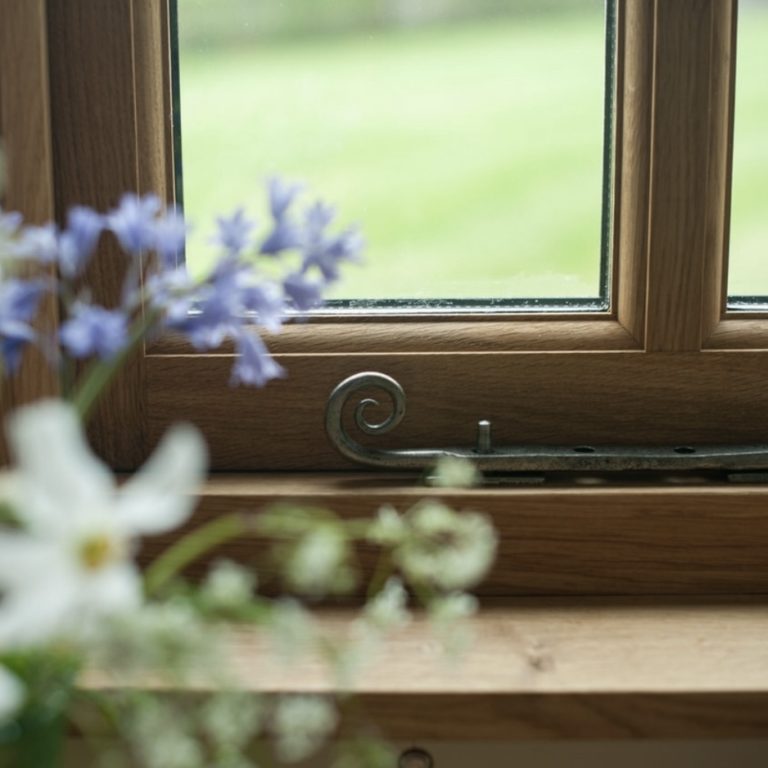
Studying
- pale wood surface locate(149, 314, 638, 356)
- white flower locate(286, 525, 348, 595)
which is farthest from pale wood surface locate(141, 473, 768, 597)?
white flower locate(286, 525, 348, 595)

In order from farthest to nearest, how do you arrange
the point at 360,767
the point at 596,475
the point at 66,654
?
the point at 596,475
the point at 360,767
the point at 66,654

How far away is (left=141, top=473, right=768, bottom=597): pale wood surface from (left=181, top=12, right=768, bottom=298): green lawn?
20cm

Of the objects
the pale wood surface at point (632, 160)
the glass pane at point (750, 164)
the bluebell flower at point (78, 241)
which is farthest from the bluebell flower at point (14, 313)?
the glass pane at point (750, 164)

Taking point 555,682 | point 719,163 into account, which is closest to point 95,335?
point 555,682

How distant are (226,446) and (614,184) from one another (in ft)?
1.25

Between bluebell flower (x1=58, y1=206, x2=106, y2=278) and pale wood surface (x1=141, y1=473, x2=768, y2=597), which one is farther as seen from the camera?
pale wood surface (x1=141, y1=473, x2=768, y2=597)

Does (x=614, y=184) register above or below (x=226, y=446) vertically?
above

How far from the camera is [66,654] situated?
477mm

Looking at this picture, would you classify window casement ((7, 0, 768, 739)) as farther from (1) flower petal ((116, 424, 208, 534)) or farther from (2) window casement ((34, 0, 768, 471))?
(1) flower petal ((116, 424, 208, 534))

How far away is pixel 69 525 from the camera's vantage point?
0.38 metres

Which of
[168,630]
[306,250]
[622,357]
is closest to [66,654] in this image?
[168,630]

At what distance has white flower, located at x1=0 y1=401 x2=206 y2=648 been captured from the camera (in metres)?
0.36

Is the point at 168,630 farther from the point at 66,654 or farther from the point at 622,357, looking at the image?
the point at 622,357

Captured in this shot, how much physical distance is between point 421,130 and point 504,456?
0.29 meters
